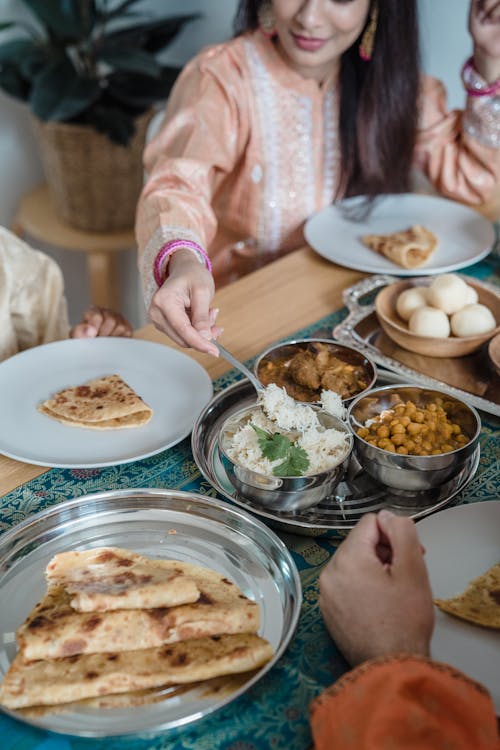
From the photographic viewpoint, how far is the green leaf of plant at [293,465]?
105 centimetres

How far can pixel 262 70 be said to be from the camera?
2.00 meters

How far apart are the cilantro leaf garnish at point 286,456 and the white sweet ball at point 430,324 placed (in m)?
0.48

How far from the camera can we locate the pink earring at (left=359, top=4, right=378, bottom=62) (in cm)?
195

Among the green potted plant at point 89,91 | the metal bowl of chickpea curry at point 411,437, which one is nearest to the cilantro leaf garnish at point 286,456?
the metal bowl of chickpea curry at point 411,437

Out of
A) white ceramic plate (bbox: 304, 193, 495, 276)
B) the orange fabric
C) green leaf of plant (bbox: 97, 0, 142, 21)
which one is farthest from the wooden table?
green leaf of plant (bbox: 97, 0, 142, 21)

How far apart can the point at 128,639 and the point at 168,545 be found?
8.1 inches

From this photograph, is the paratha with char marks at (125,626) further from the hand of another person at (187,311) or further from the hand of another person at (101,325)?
the hand of another person at (101,325)

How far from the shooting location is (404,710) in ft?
2.39

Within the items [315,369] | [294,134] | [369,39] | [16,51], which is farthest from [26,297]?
[16,51]

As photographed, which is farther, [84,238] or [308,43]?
[84,238]

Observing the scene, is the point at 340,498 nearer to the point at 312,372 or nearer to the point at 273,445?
the point at 273,445

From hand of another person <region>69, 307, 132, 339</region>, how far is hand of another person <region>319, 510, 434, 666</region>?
0.82 metres

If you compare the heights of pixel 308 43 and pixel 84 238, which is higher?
pixel 308 43

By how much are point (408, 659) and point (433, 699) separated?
0.04 meters
